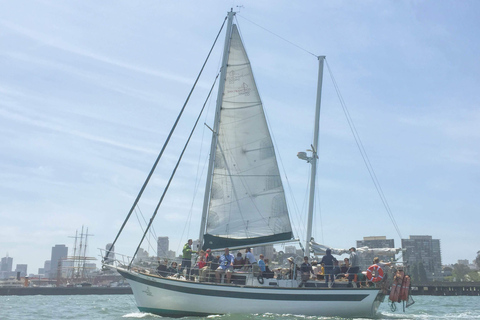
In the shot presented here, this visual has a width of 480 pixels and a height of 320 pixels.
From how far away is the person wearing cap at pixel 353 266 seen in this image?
21219 mm

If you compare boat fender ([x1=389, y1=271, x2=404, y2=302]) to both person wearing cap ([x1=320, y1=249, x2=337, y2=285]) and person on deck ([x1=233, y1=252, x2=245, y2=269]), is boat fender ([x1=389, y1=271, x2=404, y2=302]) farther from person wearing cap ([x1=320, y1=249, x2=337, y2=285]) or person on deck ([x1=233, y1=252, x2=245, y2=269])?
person on deck ([x1=233, y1=252, x2=245, y2=269])

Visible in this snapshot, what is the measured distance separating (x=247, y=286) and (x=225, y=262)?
1.43m

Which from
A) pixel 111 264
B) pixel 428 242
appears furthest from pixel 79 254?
pixel 111 264

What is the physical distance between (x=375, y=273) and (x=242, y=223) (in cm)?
629

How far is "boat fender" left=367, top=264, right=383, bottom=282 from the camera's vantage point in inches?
832

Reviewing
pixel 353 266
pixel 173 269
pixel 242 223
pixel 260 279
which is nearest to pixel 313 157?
pixel 242 223

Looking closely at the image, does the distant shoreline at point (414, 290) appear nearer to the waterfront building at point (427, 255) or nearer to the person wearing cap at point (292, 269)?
the person wearing cap at point (292, 269)

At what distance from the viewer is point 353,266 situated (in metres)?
21.6

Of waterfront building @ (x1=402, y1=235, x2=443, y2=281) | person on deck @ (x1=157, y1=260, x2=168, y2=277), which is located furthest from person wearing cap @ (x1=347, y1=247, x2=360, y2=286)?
waterfront building @ (x1=402, y1=235, x2=443, y2=281)

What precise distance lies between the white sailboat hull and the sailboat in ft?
0.13

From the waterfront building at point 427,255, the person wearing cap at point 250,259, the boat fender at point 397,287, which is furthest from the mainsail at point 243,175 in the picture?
the waterfront building at point 427,255

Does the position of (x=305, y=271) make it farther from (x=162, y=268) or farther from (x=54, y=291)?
(x=54, y=291)

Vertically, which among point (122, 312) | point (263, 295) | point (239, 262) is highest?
point (239, 262)

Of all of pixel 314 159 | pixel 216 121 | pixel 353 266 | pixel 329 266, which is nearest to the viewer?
pixel 329 266
